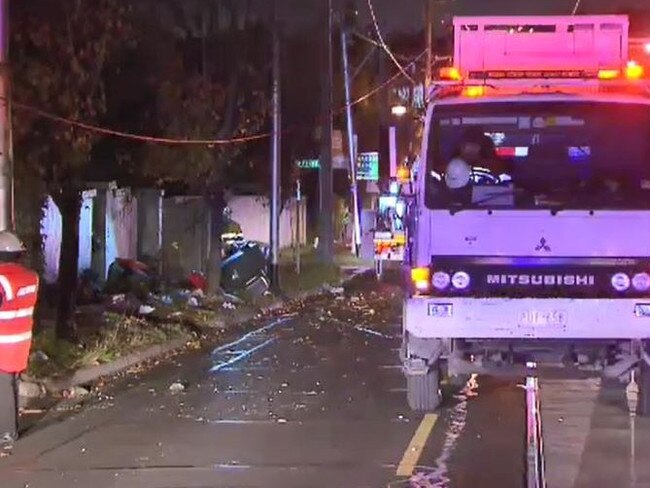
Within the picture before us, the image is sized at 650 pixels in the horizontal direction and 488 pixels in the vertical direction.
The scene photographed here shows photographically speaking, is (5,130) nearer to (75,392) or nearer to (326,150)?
(75,392)

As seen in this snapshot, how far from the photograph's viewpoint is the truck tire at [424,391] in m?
11.3

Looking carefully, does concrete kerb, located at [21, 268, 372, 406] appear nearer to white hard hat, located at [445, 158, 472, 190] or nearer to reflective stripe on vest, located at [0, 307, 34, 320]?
reflective stripe on vest, located at [0, 307, 34, 320]

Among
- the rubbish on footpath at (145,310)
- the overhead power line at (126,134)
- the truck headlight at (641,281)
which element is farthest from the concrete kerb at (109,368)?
the truck headlight at (641,281)

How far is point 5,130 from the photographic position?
11.4m

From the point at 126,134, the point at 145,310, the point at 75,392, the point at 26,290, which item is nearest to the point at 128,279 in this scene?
the point at 145,310

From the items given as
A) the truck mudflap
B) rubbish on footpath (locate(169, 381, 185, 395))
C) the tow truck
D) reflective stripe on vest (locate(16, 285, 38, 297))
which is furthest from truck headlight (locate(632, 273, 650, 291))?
rubbish on footpath (locate(169, 381, 185, 395))

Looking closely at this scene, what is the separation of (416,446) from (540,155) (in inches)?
101

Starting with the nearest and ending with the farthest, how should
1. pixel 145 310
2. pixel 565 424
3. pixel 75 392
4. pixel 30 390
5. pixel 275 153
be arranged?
pixel 565 424 < pixel 30 390 < pixel 75 392 < pixel 145 310 < pixel 275 153

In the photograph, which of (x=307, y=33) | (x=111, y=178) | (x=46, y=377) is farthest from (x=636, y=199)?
(x=307, y=33)

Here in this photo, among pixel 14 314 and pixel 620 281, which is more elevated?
pixel 620 281

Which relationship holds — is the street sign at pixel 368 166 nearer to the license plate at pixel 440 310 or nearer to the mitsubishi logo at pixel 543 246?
the mitsubishi logo at pixel 543 246

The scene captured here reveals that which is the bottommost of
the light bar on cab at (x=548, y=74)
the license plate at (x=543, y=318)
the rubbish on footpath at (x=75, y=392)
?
the rubbish on footpath at (x=75, y=392)

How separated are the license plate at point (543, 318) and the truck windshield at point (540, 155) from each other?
871 mm

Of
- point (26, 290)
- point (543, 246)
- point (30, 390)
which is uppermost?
point (543, 246)
